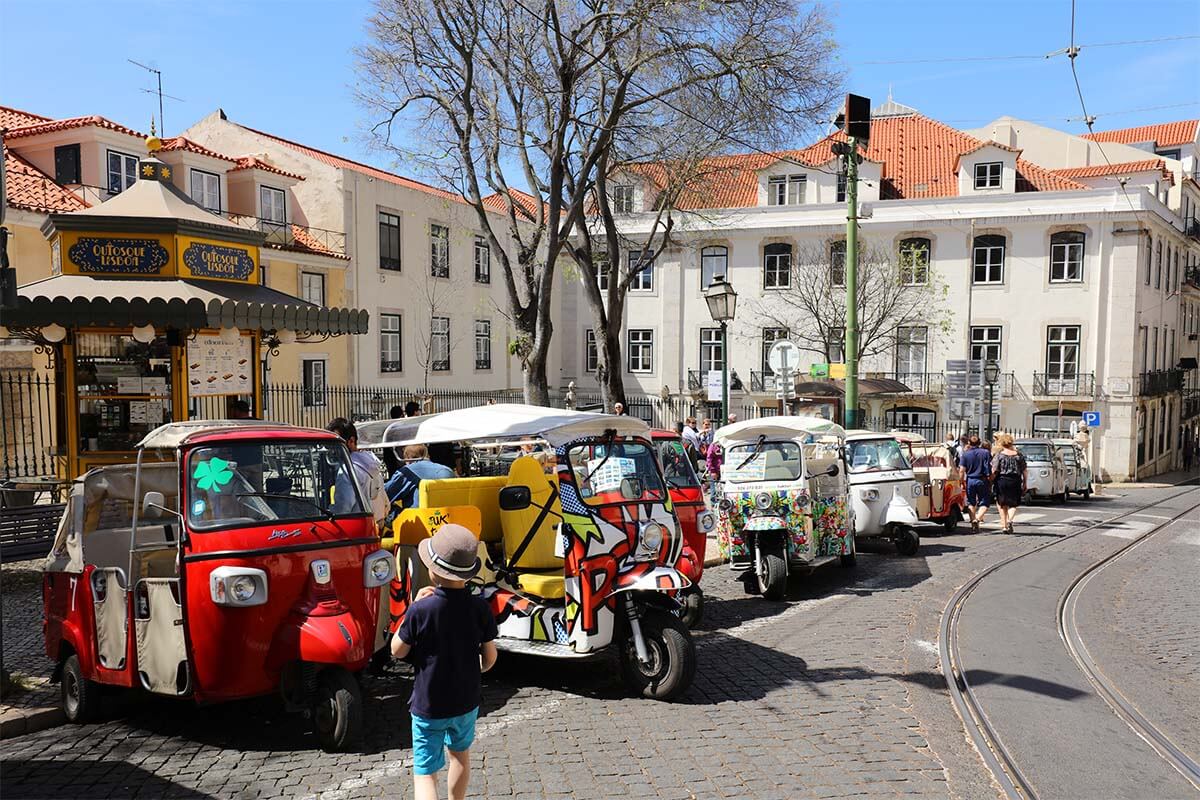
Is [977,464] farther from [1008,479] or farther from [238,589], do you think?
[238,589]

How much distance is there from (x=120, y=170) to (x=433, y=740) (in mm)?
22246

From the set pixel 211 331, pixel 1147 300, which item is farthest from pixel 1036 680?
pixel 1147 300

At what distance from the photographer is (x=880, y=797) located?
16.3ft

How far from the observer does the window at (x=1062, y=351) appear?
33.8m

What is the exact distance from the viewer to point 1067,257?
33406 millimetres

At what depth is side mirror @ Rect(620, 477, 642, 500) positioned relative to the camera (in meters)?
7.20

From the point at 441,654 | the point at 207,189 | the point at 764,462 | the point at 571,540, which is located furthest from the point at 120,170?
the point at 441,654

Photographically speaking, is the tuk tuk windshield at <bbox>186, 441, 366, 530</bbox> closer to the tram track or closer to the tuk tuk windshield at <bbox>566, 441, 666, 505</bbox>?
the tuk tuk windshield at <bbox>566, 441, 666, 505</bbox>

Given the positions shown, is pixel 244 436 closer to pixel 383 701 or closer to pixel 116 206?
pixel 383 701

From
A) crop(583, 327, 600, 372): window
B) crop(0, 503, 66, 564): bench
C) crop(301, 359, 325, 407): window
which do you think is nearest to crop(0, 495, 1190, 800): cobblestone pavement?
crop(0, 503, 66, 564): bench

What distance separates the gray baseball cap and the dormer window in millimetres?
34463

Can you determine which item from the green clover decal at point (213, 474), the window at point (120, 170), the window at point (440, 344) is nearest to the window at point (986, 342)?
the window at point (440, 344)

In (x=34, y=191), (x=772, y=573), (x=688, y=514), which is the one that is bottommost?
(x=772, y=573)

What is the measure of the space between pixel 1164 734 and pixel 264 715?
20.2ft
